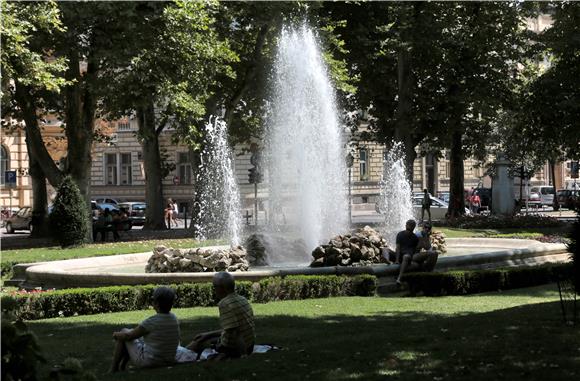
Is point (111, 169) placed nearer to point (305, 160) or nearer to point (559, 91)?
point (559, 91)

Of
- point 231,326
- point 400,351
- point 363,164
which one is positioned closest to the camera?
point 400,351

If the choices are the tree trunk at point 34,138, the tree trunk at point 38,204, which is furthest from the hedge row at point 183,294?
the tree trunk at point 38,204

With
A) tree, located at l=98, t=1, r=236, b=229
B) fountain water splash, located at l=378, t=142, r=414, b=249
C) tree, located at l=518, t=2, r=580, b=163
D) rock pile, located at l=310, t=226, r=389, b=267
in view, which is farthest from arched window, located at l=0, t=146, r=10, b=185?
rock pile, located at l=310, t=226, r=389, b=267

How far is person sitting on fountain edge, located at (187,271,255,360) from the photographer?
8.22 m

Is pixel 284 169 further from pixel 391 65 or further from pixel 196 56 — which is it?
pixel 391 65

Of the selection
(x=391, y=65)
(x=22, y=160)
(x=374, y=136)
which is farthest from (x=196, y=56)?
(x=22, y=160)

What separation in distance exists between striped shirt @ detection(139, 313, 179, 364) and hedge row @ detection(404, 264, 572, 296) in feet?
25.8

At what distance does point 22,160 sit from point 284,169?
36.2m

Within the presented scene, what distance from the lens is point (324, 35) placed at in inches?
1262

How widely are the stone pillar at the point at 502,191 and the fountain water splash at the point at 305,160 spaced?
17.7 m

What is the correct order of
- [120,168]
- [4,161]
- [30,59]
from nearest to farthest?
[30,59] → [4,161] → [120,168]

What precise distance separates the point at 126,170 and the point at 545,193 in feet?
111

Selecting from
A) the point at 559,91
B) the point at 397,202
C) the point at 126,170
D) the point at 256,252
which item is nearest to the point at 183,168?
the point at 126,170

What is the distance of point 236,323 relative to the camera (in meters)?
8.27
